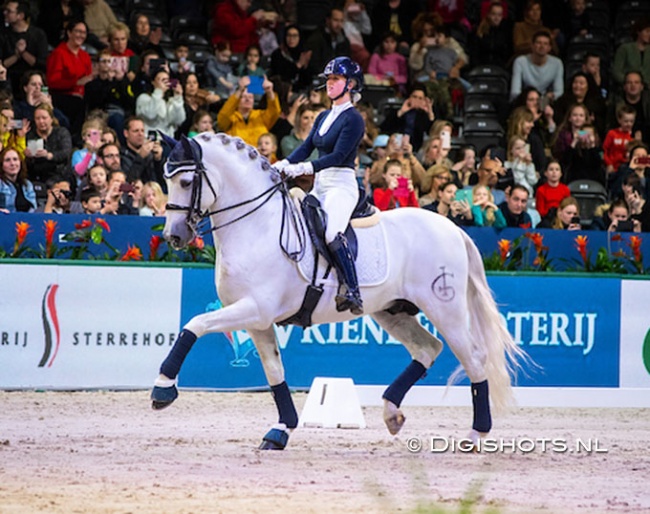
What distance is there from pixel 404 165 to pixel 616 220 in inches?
99.5

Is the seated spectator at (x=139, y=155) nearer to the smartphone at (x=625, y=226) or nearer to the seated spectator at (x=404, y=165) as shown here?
the seated spectator at (x=404, y=165)

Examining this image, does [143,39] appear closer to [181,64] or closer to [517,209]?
[181,64]

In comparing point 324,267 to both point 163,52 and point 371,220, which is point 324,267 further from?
point 163,52

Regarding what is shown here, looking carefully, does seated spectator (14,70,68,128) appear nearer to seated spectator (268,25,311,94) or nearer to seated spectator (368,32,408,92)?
seated spectator (268,25,311,94)

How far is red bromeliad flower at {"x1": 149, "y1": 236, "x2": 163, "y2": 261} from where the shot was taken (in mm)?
12117

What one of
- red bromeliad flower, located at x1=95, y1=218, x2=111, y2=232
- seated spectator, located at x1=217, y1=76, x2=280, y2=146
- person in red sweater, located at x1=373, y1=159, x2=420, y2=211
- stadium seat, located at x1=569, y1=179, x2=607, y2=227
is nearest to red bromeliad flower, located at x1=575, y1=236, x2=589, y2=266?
person in red sweater, located at x1=373, y1=159, x2=420, y2=211

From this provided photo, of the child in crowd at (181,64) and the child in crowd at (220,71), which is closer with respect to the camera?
the child in crowd at (181,64)

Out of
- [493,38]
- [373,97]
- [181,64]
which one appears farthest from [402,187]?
[493,38]

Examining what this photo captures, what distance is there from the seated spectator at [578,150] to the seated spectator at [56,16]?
22.5 ft

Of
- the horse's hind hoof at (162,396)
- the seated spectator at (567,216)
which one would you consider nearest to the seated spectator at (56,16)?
the seated spectator at (567,216)

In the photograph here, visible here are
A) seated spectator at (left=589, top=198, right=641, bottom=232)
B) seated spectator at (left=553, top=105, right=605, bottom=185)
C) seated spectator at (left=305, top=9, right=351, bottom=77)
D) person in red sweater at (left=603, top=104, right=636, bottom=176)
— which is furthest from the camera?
seated spectator at (left=305, top=9, right=351, bottom=77)

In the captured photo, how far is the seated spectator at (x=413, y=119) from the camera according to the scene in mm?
16203

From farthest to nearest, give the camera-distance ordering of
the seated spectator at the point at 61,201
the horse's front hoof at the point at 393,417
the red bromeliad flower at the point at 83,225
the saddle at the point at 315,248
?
the seated spectator at the point at 61,201, the red bromeliad flower at the point at 83,225, the horse's front hoof at the point at 393,417, the saddle at the point at 315,248

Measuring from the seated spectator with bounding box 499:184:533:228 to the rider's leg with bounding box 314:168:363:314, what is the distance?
5360mm
